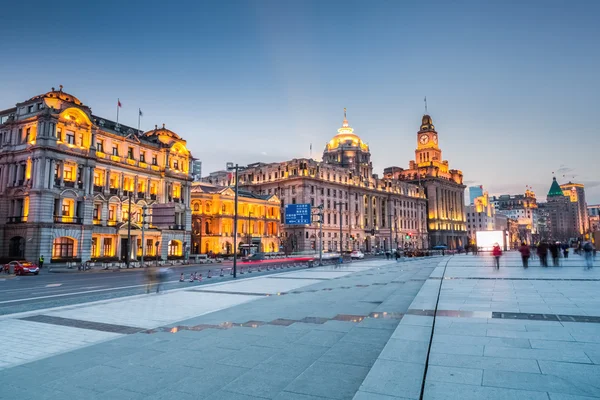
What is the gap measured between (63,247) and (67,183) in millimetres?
8456

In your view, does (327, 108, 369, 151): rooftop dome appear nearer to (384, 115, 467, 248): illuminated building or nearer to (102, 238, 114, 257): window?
(384, 115, 467, 248): illuminated building

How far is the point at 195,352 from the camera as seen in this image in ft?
31.0

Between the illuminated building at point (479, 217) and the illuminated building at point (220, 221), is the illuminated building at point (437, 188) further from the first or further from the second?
the illuminated building at point (220, 221)

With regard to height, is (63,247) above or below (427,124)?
below

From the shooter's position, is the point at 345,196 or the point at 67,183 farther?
the point at 345,196

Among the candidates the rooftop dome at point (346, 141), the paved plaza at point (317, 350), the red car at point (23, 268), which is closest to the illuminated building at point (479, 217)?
the rooftop dome at point (346, 141)

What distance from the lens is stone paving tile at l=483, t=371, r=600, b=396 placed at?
19.8 feet

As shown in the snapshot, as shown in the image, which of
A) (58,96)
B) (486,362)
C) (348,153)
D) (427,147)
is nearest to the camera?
(486,362)

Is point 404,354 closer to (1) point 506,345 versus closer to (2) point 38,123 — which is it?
(1) point 506,345

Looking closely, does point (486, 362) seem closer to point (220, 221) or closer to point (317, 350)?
point (317, 350)

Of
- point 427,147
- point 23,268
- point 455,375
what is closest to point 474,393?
point 455,375

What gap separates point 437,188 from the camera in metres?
157

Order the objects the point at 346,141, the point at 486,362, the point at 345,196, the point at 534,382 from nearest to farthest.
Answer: the point at 534,382
the point at 486,362
the point at 345,196
the point at 346,141

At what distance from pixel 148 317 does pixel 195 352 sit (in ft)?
19.5
